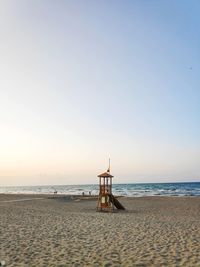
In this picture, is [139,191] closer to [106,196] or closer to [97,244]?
[106,196]

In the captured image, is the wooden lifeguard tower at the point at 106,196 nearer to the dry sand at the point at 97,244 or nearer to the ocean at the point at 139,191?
the dry sand at the point at 97,244

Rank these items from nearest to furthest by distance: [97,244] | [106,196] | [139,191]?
[97,244]
[106,196]
[139,191]

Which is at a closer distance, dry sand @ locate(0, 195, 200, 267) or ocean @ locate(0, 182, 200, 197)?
dry sand @ locate(0, 195, 200, 267)

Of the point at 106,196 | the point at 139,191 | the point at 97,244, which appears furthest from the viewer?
the point at 139,191

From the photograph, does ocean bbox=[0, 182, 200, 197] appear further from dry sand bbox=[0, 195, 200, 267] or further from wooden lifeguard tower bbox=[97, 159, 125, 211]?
dry sand bbox=[0, 195, 200, 267]

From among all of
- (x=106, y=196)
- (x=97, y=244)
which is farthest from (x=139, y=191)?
(x=97, y=244)

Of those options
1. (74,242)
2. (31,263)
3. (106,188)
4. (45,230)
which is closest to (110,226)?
(45,230)

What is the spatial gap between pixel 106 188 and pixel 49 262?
14911 millimetres

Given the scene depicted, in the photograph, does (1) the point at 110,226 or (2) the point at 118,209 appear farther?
(2) the point at 118,209

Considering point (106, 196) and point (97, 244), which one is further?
point (106, 196)

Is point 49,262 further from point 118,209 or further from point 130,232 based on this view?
point 118,209

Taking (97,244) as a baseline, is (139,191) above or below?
below

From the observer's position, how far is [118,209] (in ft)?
74.5

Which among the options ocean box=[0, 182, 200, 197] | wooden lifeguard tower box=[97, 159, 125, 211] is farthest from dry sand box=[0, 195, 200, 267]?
ocean box=[0, 182, 200, 197]
